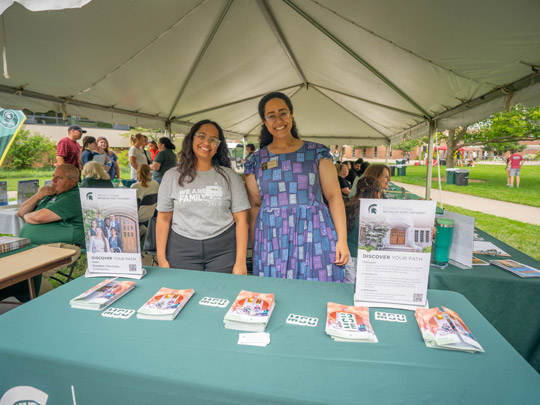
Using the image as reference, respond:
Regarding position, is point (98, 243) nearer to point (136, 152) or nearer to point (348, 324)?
point (348, 324)

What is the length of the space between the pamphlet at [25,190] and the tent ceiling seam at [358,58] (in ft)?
12.4

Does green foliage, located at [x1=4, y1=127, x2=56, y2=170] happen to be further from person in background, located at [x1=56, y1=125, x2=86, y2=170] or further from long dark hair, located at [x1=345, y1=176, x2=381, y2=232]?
long dark hair, located at [x1=345, y1=176, x2=381, y2=232]

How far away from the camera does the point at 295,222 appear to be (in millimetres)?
1692

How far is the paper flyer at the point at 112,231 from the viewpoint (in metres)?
1.31

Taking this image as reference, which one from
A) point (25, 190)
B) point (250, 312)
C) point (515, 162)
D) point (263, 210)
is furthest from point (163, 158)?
point (515, 162)

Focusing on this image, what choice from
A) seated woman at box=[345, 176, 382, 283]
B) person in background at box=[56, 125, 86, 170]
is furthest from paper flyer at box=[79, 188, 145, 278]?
person in background at box=[56, 125, 86, 170]

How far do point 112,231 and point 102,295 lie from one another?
12.2 inches

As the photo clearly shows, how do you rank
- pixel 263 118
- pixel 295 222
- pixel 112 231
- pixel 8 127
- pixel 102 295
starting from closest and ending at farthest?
pixel 102 295
pixel 112 231
pixel 295 222
pixel 263 118
pixel 8 127

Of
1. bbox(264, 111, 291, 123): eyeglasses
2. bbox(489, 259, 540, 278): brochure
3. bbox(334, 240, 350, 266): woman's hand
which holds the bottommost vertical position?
bbox(489, 259, 540, 278): brochure

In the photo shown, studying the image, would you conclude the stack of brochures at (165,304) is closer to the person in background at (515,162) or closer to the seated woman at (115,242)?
the seated woman at (115,242)

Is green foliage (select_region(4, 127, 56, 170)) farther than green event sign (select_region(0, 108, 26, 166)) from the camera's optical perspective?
Yes

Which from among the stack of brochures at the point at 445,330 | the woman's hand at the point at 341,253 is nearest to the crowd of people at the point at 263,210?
the woman's hand at the point at 341,253

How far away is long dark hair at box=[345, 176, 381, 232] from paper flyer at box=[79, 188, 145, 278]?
179cm

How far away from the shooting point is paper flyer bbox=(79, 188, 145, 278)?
1.31 meters
